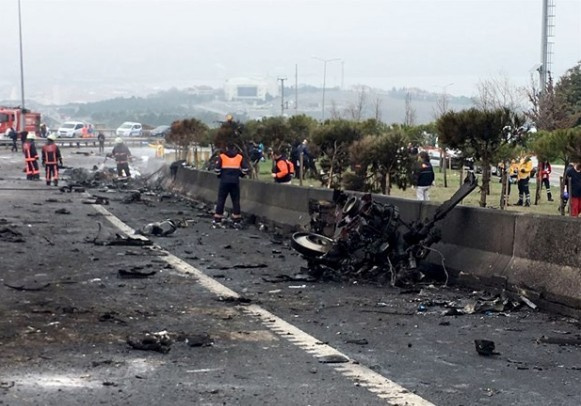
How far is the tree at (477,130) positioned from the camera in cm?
2127

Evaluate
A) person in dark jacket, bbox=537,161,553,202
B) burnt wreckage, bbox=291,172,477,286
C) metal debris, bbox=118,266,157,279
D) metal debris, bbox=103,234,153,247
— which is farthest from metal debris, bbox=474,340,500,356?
person in dark jacket, bbox=537,161,553,202

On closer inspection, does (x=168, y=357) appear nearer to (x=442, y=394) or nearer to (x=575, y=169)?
(x=442, y=394)

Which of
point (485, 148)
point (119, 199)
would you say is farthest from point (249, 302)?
point (119, 199)

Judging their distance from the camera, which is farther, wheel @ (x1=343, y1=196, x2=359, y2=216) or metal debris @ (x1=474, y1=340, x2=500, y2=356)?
wheel @ (x1=343, y1=196, x2=359, y2=216)

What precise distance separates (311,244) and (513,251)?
3.20 metres

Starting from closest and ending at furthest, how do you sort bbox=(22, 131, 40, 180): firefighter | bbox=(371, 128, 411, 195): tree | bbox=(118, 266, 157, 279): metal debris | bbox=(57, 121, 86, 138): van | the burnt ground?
the burnt ground < bbox=(118, 266, 157, 279): metal debris < bbox=(371, 128, 411, 195): tree < bbox=(22, 131, 40, 180): firefighter < bbox=(57, 121, 86, 138): van

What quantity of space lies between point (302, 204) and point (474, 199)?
1143 cm

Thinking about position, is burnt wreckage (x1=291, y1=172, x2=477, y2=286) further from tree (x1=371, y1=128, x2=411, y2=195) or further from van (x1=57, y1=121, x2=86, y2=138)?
van (x1=57, y1=121, x2=86, y2=138)

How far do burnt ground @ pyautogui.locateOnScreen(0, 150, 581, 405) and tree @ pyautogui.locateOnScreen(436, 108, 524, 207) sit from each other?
7.91m

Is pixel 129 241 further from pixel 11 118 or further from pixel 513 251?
pixel 11 118

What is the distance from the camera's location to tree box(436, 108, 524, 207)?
21266 mm

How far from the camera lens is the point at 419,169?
82.6 ft

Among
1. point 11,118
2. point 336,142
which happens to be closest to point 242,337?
point 336,142

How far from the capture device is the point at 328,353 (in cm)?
792
